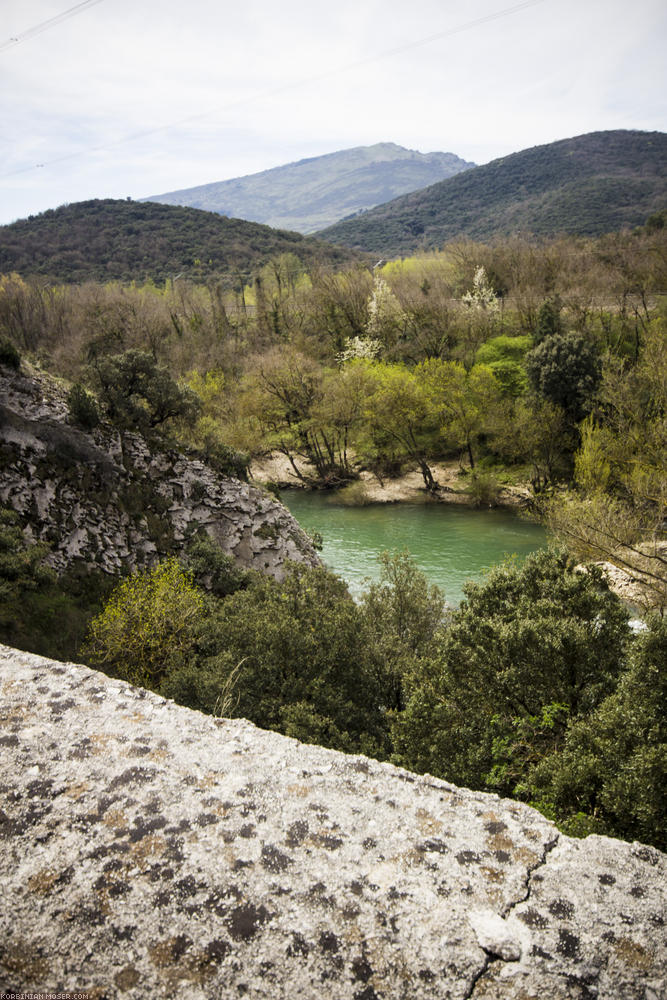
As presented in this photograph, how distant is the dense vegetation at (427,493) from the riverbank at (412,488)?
2.57 ft

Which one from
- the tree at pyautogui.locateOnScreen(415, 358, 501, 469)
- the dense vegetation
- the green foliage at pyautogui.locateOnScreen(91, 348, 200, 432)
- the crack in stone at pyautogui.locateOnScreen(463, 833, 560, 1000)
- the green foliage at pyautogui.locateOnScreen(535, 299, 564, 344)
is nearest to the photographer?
the crack in stone at pyautogui.locateOnScreen(463, 833, 560, 1000)

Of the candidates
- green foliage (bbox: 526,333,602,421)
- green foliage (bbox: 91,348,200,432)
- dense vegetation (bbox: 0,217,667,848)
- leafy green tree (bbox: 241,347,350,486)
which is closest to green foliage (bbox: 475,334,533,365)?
dense vegetation (bbox: 0,217,667,848)

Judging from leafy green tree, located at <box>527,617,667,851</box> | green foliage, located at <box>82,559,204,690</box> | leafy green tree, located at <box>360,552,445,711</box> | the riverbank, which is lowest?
the riverbank

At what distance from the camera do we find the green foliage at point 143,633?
12.9 metres

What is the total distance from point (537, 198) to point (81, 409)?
5897 inches

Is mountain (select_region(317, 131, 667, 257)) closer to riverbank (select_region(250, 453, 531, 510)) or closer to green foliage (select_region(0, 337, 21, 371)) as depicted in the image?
riverbank (select_region(250, 453, 531, 510))

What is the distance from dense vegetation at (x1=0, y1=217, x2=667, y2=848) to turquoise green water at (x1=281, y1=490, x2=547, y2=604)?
205 centimetres

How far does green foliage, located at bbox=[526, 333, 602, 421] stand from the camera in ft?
98.0

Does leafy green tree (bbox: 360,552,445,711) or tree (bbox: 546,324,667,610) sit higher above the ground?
tree (bbox: 546,324,667,610)

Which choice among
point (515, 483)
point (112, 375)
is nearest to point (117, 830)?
point (112, 375)

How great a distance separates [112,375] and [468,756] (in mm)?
19338

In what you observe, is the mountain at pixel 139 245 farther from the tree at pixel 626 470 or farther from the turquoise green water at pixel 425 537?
the tree at pixel 626 470

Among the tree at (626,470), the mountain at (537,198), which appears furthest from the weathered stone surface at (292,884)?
the mountain at (537,198)

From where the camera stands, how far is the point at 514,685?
9305mm
